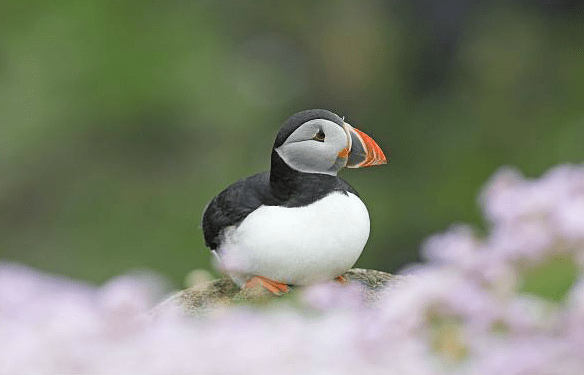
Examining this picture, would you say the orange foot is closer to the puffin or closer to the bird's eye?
the puffin

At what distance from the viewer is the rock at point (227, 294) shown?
125 cm

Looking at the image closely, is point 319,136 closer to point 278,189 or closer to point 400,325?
point 278,189

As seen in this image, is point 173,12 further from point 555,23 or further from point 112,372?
point 112,372

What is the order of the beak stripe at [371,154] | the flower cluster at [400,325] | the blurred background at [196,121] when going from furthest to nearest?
the blurred background at [196,121] → the beak stripe at [371,154] → the flower cluster at [400,325]

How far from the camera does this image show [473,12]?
4035mm

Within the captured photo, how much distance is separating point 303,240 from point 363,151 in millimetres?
130

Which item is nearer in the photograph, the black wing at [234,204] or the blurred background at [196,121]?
the black wing at [234,204]

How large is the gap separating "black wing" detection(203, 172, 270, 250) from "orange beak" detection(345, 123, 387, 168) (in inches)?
5.4

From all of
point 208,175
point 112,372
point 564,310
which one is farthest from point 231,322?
point 208,175

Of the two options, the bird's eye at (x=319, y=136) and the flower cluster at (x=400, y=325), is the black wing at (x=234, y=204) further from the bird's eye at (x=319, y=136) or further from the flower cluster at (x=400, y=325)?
the flower cluster at (x=400, y=325)

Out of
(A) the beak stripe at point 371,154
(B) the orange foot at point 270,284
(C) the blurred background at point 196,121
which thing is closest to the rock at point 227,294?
(B) the orange foot at point 270,284

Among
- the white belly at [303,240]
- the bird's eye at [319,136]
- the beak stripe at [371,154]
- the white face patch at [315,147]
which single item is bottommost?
the white belly at [303,240]

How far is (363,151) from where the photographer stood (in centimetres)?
125

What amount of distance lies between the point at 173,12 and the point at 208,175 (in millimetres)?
631
